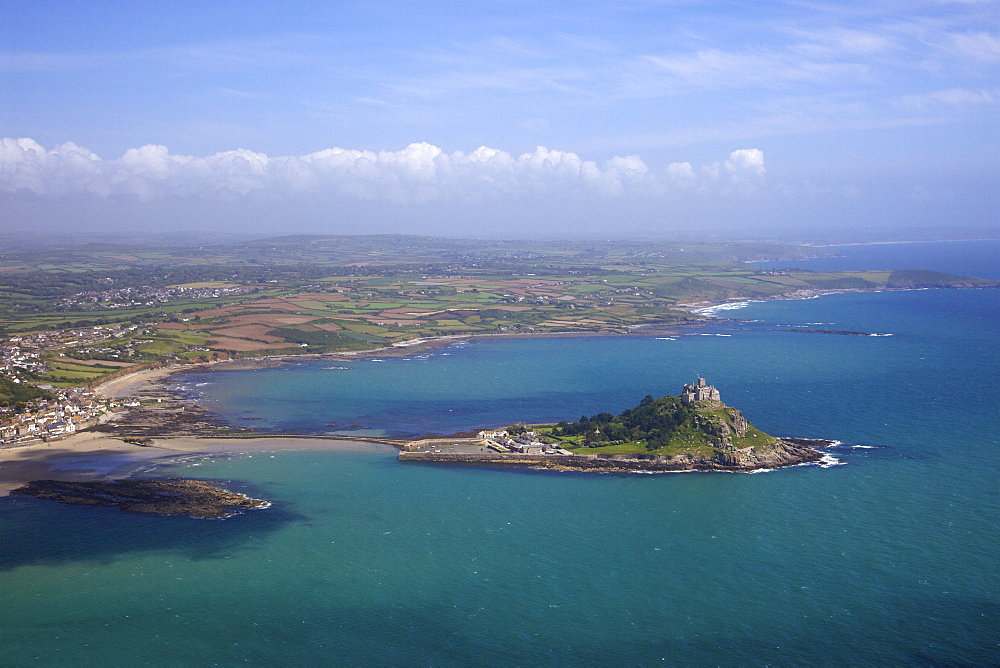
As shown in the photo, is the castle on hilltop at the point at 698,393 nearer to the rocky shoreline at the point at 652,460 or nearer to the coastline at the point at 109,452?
the rocky shoreline at the point at 652,460

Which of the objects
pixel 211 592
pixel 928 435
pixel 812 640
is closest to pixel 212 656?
pixel 211 592

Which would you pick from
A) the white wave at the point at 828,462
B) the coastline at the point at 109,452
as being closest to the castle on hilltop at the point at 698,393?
the white wave at the point at 828,462

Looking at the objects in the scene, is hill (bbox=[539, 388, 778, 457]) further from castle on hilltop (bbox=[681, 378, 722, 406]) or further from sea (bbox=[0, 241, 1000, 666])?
sea (bbox=[0, 241, 1000, 666])

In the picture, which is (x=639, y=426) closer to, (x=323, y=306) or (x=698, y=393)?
(x=698, y=393)

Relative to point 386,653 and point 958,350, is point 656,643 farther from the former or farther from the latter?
point 958,350

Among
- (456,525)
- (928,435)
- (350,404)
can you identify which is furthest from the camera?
(350,404)

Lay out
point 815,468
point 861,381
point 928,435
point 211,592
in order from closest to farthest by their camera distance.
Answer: point 211,592 → point 815,468 → point 928,435 → point 861,381

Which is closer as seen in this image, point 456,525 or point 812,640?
point 812,640

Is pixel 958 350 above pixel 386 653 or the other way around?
above
